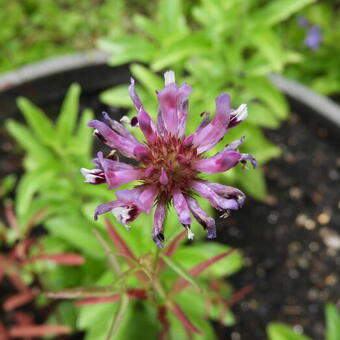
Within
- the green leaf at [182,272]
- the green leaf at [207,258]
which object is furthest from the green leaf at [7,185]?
the green leaf at [182,272]

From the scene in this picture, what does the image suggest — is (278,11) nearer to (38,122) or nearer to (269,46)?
(269,46)

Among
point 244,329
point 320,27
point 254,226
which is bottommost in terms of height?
point 244,329

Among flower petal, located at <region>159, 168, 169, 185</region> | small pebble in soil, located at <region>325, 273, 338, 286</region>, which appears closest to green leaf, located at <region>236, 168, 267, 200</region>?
small pebble in soil, located at <region>325, 273, 338, 286</region>

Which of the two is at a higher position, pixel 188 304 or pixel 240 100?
pixel 240 100

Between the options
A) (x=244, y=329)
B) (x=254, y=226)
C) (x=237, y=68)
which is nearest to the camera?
(x=237, y=68)

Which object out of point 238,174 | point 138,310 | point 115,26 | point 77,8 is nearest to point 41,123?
point 138,310

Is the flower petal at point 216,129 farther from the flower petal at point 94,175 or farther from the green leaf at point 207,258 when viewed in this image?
the green leaf at point 207,258

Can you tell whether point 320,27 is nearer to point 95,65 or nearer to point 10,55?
point 95,65

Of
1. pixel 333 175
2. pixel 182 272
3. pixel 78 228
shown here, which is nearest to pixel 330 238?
pixel 333 175
